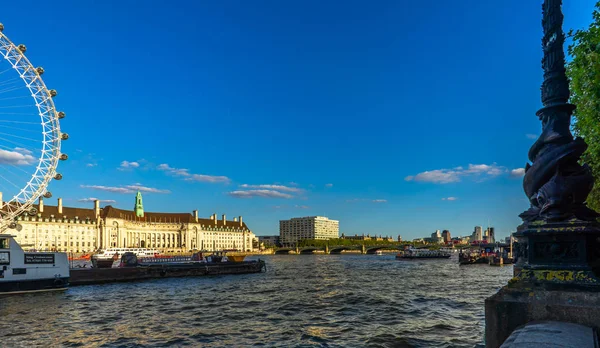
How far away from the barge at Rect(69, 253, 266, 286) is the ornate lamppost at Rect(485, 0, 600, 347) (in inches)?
2316

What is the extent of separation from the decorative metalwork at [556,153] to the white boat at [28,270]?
47.2m

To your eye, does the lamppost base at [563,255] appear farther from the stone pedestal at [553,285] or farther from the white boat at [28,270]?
the white boat at [28,270]

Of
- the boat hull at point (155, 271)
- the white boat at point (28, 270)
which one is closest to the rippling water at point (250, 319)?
the white boat at point (28, 270)

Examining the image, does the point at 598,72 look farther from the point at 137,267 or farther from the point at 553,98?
the point at 137,267

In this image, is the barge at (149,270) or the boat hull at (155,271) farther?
the barge at (149,270)

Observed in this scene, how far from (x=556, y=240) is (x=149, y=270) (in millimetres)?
66307

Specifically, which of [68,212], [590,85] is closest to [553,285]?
[590,85]

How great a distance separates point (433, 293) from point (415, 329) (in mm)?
19310

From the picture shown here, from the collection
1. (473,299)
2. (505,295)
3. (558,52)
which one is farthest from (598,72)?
(473,299)

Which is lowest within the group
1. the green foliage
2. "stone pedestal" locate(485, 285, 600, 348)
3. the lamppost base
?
"stone pedestal" locate(485, 285, 600, 348)

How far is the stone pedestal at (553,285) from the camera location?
5.46 meters

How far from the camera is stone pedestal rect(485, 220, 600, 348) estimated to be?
17.9ft

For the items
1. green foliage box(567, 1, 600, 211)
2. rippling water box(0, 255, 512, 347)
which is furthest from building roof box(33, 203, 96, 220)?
green foliage box(567, 1, 600, 211)

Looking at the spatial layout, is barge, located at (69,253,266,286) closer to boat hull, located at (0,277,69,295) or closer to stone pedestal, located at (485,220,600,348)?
boat hull, located at (0,277,69,295)
